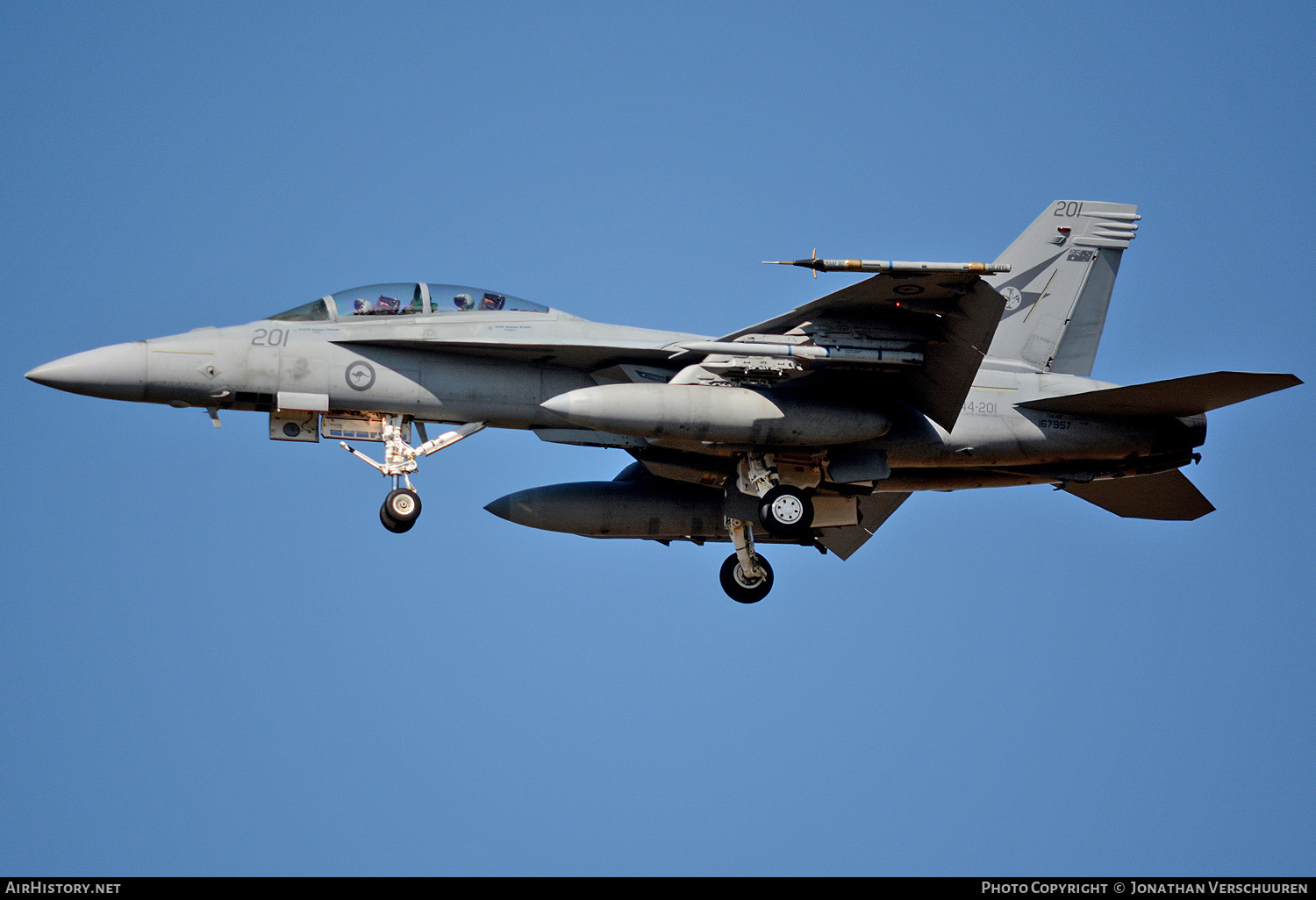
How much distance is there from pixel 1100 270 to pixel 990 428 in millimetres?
3531

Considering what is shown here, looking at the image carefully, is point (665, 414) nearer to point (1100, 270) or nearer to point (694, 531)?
point (694, 531)

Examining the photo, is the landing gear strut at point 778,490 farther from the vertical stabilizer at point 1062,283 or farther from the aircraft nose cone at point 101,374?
the aircraft nose cone at point 101,374

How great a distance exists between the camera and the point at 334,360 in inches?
692

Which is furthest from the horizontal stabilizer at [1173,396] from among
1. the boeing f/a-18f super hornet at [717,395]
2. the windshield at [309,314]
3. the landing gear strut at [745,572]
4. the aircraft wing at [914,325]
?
the windshield at [309,314]

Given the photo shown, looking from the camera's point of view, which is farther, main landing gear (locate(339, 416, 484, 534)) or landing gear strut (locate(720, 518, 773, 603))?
landing gear strut (locate(720, 518, 773, 603))

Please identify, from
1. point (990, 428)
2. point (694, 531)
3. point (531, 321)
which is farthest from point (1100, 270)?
point (531, 321)

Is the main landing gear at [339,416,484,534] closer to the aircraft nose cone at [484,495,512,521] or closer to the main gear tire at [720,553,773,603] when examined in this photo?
the aircraft nose cone at [484,495,512,521]

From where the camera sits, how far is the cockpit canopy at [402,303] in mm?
17953

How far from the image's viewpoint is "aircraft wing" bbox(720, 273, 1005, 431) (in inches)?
643

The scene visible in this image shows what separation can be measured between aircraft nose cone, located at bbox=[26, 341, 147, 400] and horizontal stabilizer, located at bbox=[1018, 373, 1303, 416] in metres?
10.2

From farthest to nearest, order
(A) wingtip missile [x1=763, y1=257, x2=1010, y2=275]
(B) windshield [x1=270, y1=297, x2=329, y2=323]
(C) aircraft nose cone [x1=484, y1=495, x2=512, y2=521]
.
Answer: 1. (C) aircraft nose cone [x1=484, y1=495, x2=512, y2=521]
2. (B) windshield [x1=270, y1=297, x2=329, y2=323]
3. (A) wingtip missile [x1=763, y1=257, x2=1010, y2=275]

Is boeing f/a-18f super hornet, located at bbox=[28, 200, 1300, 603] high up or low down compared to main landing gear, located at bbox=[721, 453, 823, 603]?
up

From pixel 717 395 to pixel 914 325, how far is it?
230 cm

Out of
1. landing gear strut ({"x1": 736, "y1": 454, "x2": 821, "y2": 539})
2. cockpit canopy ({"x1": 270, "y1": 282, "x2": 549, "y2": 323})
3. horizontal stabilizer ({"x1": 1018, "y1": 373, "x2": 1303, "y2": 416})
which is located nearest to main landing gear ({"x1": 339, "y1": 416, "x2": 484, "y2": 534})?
cockpit canopy ({"x1": 270, "y1": 282, "x2": 549, "y2": 323})
